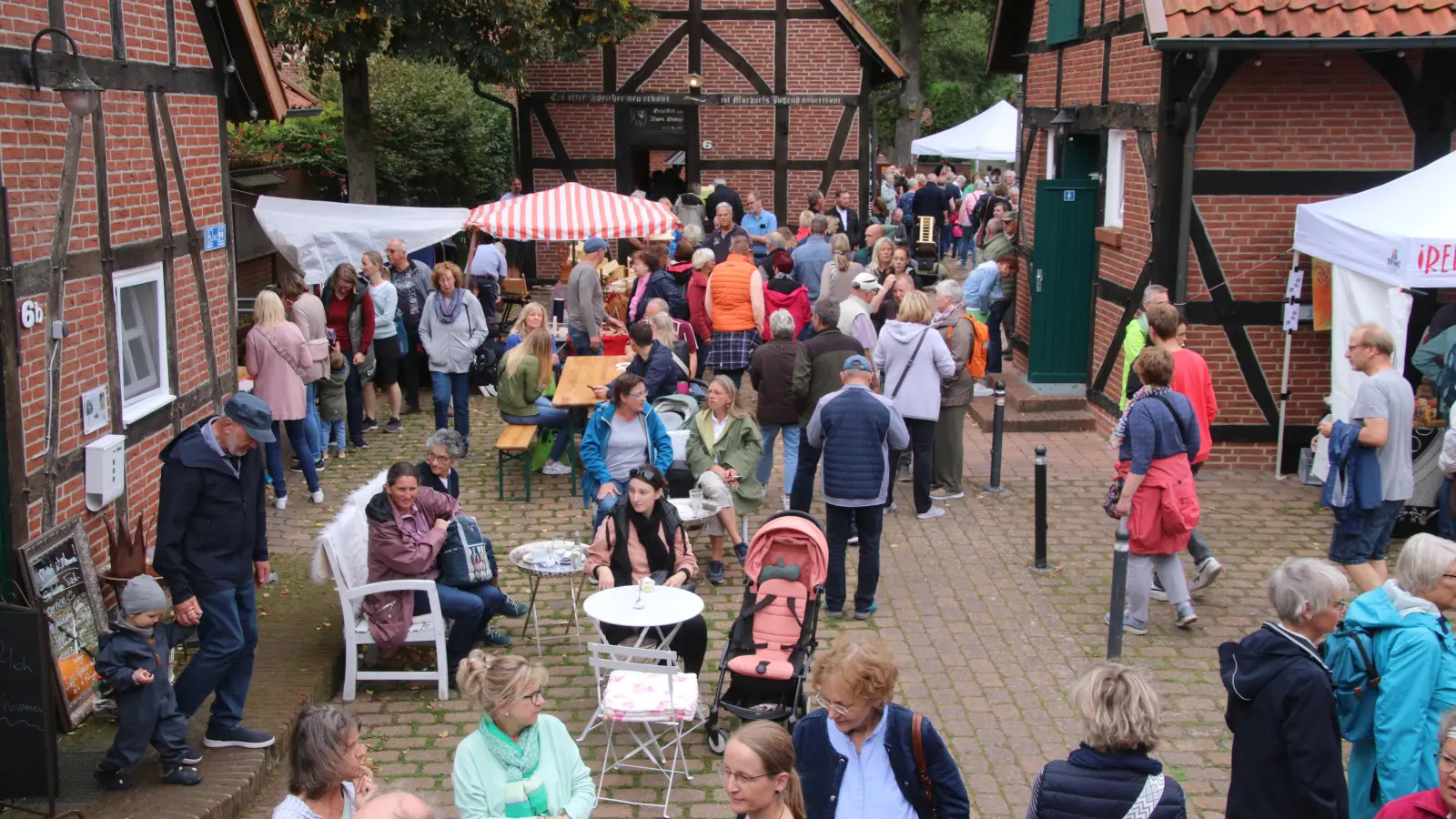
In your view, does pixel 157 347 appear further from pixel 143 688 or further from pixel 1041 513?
pixel 1041 513

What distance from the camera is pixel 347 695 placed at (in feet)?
23.6

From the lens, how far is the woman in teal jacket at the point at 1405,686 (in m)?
4.58

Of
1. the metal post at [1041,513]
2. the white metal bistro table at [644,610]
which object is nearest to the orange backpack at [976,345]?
the metal post at [1041,513]

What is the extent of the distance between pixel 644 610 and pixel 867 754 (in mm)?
2582

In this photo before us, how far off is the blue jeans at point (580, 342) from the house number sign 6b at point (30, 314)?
7108 mm

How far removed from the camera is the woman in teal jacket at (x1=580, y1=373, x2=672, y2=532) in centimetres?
883

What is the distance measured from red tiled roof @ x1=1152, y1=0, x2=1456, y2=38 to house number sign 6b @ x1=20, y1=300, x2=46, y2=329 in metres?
8.22

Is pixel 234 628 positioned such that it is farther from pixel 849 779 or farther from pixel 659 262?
A: pixel 659 262

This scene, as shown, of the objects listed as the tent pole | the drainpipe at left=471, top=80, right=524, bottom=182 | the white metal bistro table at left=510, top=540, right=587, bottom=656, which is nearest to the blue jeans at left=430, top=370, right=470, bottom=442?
the white metal bistro table at left=510, top=540, right=587, bottom=656

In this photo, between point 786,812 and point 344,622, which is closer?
point 786,812

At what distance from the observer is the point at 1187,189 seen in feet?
37.0

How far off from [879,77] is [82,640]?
17.8 m

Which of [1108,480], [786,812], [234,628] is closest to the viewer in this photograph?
[786,812]

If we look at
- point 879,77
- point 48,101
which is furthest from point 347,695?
point 879,77
